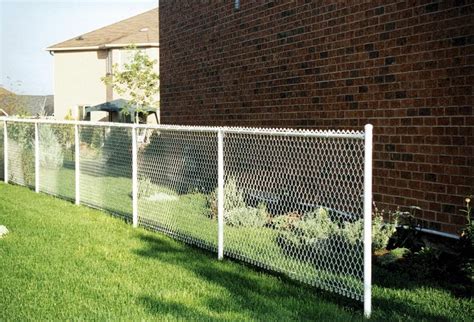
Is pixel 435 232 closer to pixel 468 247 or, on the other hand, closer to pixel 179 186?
pixel 468 247

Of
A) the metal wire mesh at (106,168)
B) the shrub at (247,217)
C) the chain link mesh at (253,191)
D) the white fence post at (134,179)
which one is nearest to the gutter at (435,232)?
the chain link mesh at (253,191)

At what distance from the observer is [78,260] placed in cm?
595

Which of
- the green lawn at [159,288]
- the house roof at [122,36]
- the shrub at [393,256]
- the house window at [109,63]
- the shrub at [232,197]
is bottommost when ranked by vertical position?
the green lawn at [159,288]

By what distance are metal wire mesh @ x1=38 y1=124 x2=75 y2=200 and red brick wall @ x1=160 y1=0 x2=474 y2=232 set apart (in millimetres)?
2776

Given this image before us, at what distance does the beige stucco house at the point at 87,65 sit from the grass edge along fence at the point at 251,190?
22.3 m

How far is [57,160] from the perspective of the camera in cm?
1111

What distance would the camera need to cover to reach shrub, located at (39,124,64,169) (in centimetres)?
1106

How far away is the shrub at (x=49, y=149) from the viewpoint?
11062 mm

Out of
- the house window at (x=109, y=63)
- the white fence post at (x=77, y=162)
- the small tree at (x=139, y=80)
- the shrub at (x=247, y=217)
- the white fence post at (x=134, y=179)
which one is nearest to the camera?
the shrub at (x=247, y=217)

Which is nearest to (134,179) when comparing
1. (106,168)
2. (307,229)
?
(106,168)

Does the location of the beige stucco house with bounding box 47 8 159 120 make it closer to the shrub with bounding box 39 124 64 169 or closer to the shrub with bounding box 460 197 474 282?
the shrub with bounding box 39 124 64 169

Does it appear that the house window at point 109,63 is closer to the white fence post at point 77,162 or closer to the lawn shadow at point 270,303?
the white fence post at point 77,162

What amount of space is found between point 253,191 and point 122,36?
89.4 ft

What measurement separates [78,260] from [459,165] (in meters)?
3.89
